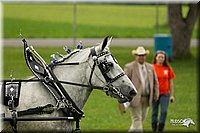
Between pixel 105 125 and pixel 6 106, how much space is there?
5.76 metres

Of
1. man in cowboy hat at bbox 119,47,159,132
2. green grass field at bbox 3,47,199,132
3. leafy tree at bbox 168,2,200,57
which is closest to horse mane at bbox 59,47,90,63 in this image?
green grass field at bbox 3,47,199,132

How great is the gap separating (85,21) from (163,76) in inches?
1066

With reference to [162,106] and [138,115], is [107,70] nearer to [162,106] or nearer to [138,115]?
[138,115]

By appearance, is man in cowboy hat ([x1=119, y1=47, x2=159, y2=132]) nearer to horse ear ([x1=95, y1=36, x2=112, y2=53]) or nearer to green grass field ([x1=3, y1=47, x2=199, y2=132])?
green grass field ([x1=3, y1=47, x2=199, y2=132])

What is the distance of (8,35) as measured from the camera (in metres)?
29.4

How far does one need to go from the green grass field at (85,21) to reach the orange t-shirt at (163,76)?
1784 centimetres

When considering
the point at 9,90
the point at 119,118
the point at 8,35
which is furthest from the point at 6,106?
the point at 8,35

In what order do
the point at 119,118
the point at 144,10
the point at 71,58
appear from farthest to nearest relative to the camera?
the point at 144,10 < the point at 119,118 < the point at 71,58

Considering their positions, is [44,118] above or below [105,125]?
above

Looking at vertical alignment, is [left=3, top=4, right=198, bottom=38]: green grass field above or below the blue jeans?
above

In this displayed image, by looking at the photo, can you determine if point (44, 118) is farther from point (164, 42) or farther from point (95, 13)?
point (95, 13)

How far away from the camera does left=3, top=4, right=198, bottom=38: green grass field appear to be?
103 ft

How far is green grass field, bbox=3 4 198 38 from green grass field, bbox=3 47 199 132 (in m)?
5.46

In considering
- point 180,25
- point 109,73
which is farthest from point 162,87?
point 180,25
